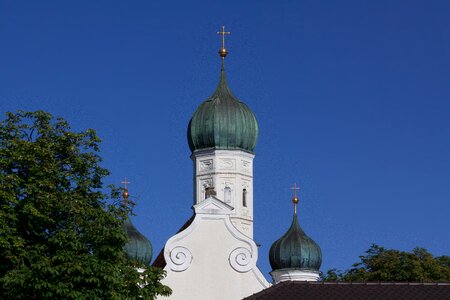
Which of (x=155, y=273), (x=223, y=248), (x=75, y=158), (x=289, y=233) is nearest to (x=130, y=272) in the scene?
(x=155, y=273)

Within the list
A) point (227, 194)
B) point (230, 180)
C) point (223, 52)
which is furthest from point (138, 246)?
point (223, 52)

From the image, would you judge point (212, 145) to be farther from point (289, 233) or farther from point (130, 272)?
point (130, 272)

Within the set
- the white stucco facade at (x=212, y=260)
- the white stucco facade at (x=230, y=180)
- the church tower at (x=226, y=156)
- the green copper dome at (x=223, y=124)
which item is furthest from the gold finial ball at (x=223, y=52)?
the white stucco facade at (x=212, y=260)

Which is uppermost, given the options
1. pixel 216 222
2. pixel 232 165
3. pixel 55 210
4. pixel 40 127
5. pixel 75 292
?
pixel 232 165

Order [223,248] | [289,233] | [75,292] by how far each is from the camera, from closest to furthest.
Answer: [75,292], [223,248], [289,233]

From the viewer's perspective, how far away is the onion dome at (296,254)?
66.1 metres

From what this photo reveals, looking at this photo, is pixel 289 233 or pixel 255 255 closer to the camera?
pixel 255 255

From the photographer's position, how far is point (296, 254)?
2598 inches

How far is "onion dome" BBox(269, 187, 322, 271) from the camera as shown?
217 feet

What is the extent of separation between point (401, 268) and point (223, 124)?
12.9m

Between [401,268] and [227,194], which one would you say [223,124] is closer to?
[227,194]

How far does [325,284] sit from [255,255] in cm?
2083

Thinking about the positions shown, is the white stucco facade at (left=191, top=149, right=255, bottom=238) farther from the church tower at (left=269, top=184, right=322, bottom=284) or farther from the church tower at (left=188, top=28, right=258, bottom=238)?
the church tower at (left=269, top=184, right=322, bottom=284)

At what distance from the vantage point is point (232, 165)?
6812cm
